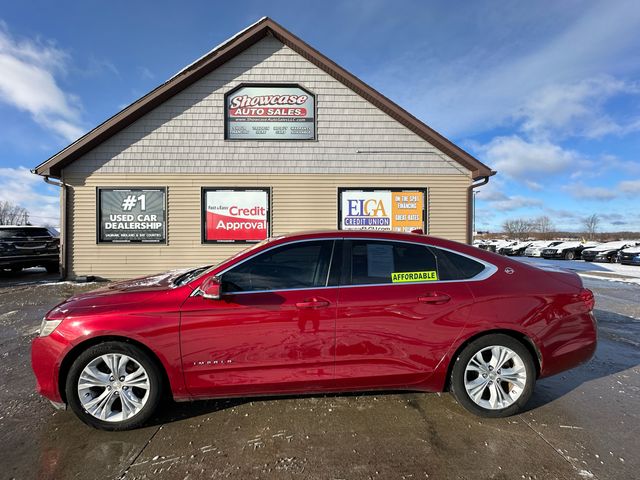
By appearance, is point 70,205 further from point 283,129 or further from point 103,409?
point 103,409

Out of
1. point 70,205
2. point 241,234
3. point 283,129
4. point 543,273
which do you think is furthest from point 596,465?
point 70,205

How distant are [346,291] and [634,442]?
7.91ft

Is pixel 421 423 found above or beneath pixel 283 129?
beneath

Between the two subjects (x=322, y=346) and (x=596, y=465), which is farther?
(x=322, y=346)

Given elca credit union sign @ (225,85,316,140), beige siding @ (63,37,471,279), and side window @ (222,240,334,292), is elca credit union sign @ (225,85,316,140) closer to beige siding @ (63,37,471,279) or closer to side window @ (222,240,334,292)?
beige siding @ (63,37,471,279)

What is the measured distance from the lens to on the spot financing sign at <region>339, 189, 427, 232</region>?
9711 millimetres

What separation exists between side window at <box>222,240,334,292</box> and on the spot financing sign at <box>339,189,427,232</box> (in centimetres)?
691

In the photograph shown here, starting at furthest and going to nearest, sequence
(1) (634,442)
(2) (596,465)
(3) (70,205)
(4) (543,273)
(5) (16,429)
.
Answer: (3) (70,205) < (4) (543,273) < (5) (16,429) < (1) (634,442) < (2) (596,465)

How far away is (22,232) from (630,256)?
27.6 m

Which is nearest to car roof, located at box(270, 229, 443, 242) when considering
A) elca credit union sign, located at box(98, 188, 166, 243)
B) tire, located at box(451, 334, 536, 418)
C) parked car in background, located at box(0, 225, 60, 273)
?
tire, located at box(451, 334, 536, 418)

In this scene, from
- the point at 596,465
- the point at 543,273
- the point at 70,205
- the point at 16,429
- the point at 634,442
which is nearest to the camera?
the point at 596,465

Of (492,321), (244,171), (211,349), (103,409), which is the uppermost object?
(244,171)

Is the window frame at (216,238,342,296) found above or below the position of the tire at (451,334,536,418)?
above

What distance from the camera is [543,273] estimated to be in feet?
9.72
